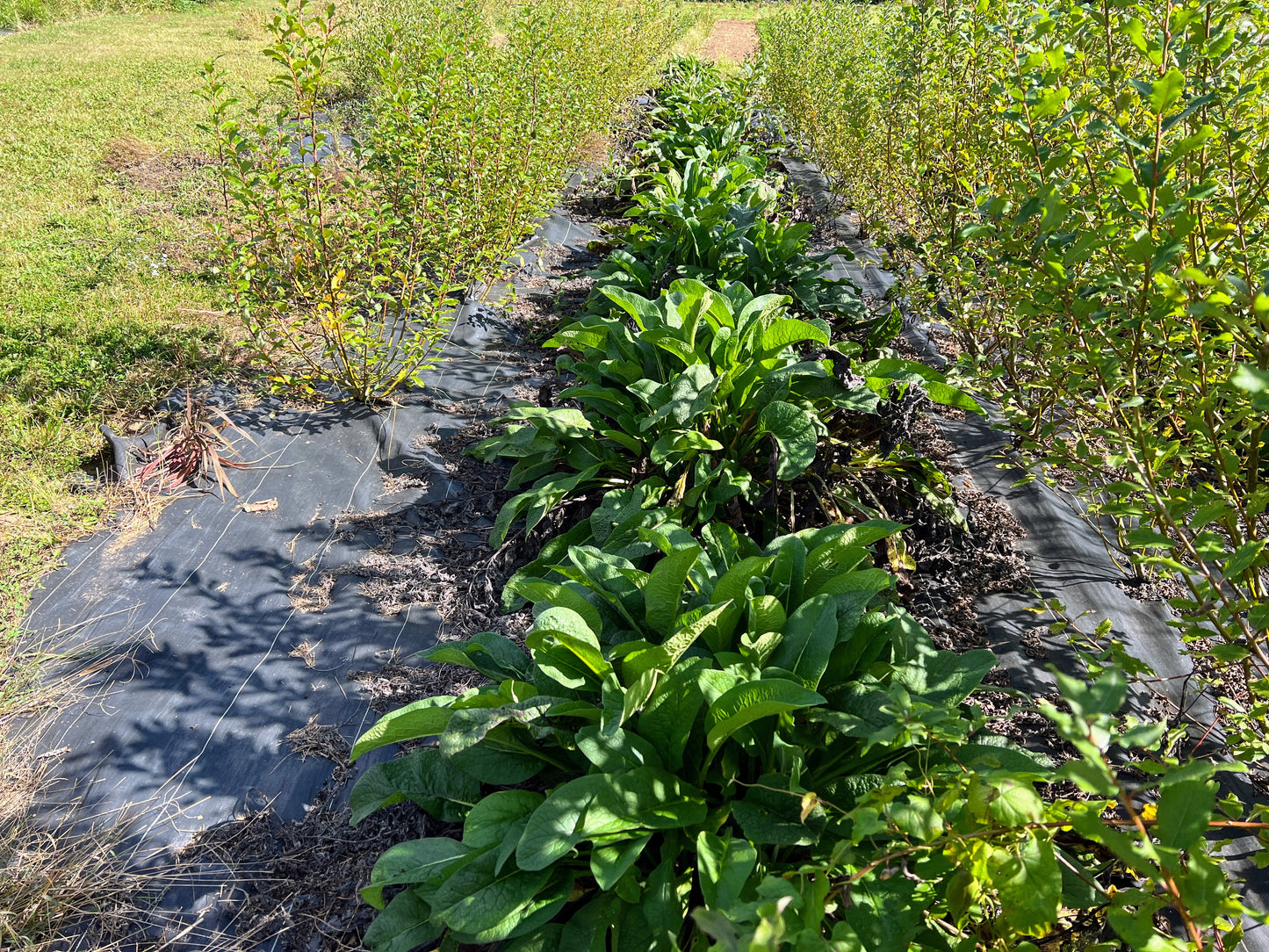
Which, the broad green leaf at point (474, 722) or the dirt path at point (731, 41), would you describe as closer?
the broad green leaf at point (474, 722)

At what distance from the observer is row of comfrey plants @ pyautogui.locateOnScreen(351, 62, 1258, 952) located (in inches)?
46.1

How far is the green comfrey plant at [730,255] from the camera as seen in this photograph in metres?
4.20

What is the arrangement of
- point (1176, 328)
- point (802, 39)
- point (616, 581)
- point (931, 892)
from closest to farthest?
point (931, 892) → point (1176, 328) → point (616, 581) → point (802, 39)

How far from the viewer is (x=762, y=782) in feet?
6.06

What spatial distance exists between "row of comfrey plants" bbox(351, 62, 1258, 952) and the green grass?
7.55ft

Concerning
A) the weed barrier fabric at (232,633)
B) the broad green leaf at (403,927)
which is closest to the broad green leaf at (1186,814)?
the broad green leaf at (403,927)

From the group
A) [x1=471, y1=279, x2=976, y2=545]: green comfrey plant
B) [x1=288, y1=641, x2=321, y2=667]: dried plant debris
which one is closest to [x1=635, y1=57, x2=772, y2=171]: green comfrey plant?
[x1=471, y1=279, x2=976, y2=545]: green comfrey plant

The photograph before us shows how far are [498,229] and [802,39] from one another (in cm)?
752

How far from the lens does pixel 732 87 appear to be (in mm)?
9328

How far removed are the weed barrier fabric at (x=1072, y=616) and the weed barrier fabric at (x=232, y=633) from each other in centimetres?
212

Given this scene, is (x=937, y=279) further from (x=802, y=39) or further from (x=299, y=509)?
(x=802, y=39)

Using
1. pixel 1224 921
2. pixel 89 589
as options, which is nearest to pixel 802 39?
pixel 89 589

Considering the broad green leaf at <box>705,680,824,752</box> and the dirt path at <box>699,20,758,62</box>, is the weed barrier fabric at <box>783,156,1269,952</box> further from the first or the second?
the dirt path at <box>699,20,758,62</box>

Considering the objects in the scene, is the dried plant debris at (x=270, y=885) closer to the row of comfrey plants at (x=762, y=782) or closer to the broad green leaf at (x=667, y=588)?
the row of comfrey plants at (x=762, y=782)
